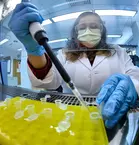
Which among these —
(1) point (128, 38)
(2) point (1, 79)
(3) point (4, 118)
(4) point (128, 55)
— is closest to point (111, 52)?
(4) point (128, 55)

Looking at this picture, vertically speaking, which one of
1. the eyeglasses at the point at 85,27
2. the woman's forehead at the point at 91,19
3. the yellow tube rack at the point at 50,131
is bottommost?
the yellow tube rack at the point at 50,131

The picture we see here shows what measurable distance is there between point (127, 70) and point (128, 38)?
251mm

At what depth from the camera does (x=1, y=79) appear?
117 cm

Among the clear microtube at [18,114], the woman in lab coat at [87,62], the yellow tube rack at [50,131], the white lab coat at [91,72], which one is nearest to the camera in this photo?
the yellow tube rack at [50,131]

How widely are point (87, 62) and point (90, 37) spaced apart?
0.41ft

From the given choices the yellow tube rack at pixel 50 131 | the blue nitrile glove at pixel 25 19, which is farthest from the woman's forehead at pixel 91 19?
the yellow tube rack at pixel 50 131

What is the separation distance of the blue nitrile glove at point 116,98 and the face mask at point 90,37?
27 centimetres

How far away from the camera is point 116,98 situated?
390mm

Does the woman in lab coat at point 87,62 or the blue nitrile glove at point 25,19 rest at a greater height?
the blue nitrile glove at point 25,19

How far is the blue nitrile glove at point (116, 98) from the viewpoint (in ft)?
1.14

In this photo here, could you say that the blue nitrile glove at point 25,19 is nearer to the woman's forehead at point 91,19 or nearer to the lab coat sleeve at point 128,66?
the woman's forehead at point 91,19

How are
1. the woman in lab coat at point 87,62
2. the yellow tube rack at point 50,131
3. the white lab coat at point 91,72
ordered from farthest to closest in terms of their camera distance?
the white lab coat at point 91,72 → the woman in lab coat at point 87,62 → the yellow tube rack at point 50,131

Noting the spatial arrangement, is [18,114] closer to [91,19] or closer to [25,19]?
[25,19]

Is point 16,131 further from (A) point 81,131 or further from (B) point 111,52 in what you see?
(B) point 111,52
